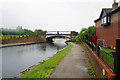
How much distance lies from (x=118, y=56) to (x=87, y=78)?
2.44 meters

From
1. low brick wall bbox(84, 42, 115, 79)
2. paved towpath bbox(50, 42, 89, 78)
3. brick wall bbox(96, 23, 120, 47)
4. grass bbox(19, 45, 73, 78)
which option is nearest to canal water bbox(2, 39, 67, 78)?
grass bbox(19, 45, 73, 78)

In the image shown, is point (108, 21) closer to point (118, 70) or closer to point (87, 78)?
point (87, 78)

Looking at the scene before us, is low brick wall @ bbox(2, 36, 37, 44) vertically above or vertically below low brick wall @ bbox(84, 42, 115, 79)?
above

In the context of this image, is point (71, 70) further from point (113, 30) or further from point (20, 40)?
point (20, 40)

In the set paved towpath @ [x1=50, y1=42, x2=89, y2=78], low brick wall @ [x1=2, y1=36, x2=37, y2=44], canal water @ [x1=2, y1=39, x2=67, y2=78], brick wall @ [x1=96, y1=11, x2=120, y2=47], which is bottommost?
canal water @ [x1=2, y1=39, x2=67, y2=78]

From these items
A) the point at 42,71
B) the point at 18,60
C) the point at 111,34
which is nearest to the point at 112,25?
the point at 111,34

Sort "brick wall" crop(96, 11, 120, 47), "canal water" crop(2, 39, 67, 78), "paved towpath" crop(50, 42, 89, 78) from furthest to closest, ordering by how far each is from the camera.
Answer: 1. "brick wall" crop(96, 11, 120, 47)
2. "canal water" crop(2, 39, 67, 78)
3. "paved towpath" crop(50, 42, 89, 78)

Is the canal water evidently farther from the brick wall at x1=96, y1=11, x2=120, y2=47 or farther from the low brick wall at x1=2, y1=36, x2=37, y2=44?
the low brick wall at x1=2, y1=36, x2=37, y2=44

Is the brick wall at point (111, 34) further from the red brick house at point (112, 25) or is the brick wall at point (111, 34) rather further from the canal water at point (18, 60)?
the canal water at point (18, 60)

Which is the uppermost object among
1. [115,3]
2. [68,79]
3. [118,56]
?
[115,3]

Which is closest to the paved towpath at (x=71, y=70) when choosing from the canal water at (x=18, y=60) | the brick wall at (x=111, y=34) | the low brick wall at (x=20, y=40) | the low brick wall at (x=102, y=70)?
the low brick wall at (x=102, y=70)

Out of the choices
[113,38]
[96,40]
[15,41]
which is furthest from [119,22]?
[15,41]

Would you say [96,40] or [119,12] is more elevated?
[119,12]

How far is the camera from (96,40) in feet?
65.4
